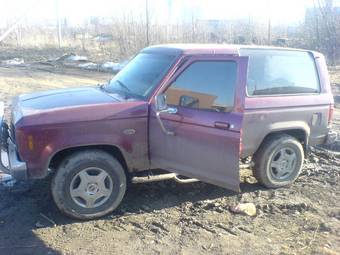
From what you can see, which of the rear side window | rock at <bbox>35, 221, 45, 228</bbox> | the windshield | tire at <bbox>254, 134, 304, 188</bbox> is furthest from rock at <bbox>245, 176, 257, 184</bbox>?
rock at <bbox>35, 221, 45, 228</bbox>

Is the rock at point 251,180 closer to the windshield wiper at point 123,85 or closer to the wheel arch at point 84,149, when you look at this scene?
the wheel arch at point 84,149

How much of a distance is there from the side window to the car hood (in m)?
0.52

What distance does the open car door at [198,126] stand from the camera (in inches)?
190

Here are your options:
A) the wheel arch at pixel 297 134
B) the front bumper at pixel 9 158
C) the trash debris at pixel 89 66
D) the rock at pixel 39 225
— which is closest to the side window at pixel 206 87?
the wheel arch at pixel 297 134

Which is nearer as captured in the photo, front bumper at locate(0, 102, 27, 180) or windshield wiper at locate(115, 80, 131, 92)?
front bumper at locate(0, 102, 27, 180)

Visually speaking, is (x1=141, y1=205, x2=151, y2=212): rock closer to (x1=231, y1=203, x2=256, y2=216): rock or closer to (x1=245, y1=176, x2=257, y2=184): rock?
(x1=231, y1=203, x2=256, y2=216): rock

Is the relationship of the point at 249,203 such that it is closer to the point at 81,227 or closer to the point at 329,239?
the point at 329,239

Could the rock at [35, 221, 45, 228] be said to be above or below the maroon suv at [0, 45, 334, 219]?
below

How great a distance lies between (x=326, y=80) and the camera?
6.15 m

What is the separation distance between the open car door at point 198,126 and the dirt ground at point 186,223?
0.52 meters

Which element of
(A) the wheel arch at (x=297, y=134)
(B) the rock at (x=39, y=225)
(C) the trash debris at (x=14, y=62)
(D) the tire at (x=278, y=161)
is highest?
(C) the trash debris at (x=14, y=62)

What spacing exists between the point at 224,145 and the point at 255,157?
1.08m

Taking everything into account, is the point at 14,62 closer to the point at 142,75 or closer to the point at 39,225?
the point at 142,75

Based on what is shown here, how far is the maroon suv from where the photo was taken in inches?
181
